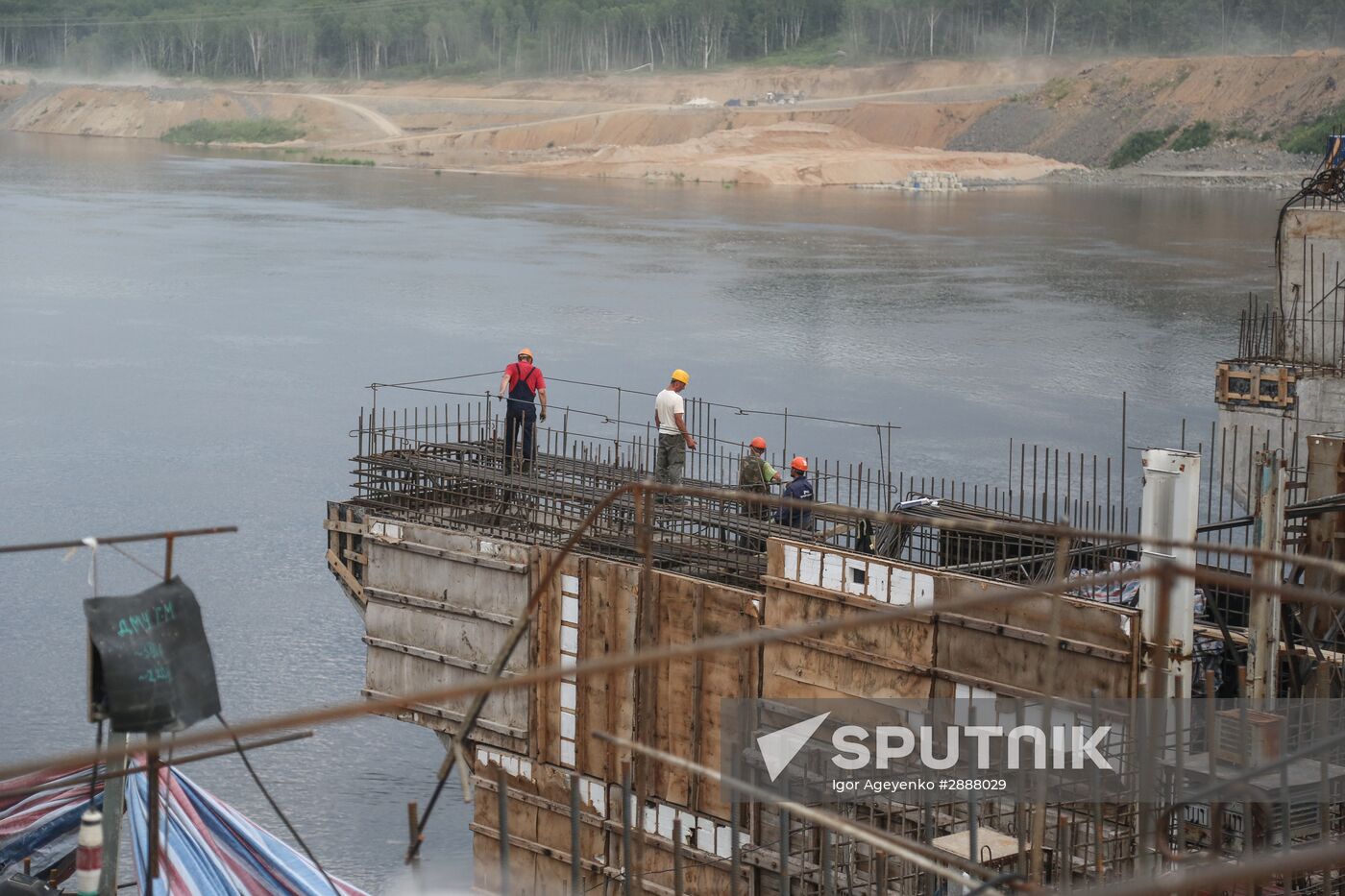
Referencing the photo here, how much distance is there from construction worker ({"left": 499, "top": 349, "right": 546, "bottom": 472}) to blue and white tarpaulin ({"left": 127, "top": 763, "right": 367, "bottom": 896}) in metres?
8.67

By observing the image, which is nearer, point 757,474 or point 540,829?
point 540,829

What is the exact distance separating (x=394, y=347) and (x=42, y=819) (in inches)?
1510

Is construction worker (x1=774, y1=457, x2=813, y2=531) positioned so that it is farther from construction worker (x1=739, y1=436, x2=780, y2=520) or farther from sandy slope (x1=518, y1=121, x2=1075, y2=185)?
sandy slope (x1=518, y1=121, x2=1075, y2=185)

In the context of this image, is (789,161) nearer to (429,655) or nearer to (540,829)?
(429,655)

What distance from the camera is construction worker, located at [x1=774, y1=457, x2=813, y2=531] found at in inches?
695

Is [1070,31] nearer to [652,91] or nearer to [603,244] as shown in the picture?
[652,91]

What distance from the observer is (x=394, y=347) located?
48938mm

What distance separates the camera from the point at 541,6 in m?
145

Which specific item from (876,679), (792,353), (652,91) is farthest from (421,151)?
(876,679)

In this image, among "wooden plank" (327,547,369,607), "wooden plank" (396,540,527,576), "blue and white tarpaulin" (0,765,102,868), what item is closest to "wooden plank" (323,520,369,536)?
"wooden plank" (327,547,369,607)

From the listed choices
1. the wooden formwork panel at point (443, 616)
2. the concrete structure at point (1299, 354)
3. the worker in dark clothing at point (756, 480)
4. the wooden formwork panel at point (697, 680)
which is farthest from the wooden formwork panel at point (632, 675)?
the concrete structure at point (1299, 354)

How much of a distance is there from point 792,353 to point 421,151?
73.1 meters

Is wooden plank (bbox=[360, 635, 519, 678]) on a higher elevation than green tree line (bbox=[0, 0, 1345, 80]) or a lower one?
lower

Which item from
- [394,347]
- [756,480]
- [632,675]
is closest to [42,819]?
[632,675]
